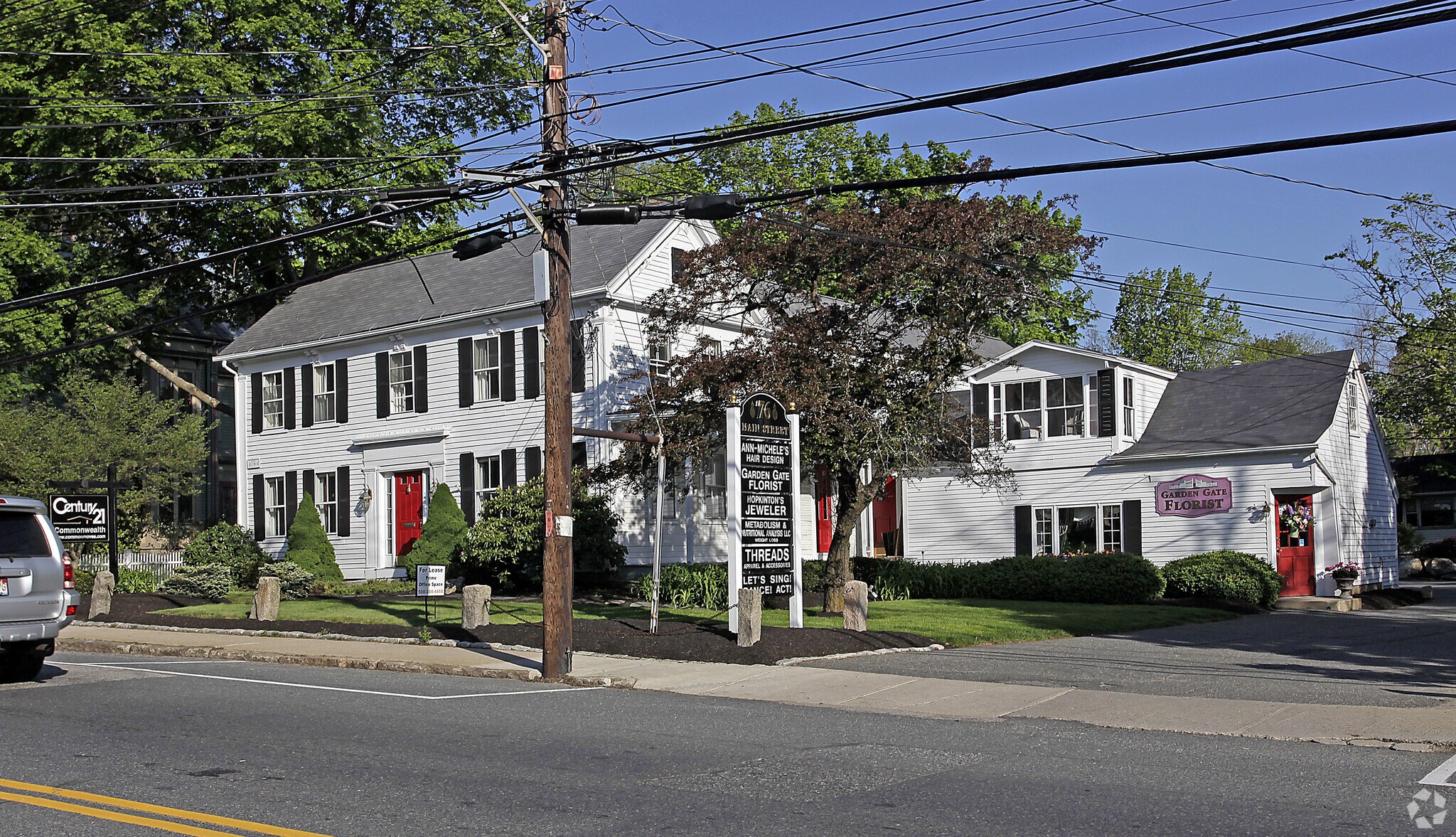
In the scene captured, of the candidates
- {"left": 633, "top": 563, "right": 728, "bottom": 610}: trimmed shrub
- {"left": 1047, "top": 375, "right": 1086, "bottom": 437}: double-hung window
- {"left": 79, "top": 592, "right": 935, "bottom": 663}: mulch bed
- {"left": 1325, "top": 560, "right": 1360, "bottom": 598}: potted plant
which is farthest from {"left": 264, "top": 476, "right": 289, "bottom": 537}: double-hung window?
{"left": 1325, "top": 560, "right": 1360, "bottom": 598}: potted plant

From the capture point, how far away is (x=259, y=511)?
120ft

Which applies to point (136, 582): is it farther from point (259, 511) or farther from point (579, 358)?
point (579, 358)

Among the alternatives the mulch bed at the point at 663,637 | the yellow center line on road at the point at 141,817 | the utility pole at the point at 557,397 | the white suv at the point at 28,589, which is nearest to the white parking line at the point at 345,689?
the utility pole at the point at 557,397

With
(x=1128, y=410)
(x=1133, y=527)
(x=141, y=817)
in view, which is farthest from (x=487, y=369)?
(x=141, y=817)

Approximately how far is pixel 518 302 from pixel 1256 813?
2454cm

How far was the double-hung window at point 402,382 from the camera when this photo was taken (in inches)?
1309

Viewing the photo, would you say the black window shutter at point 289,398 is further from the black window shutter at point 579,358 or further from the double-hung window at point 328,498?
the black window shutter at point 579,358

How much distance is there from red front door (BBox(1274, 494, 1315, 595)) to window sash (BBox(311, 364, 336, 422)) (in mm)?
24362

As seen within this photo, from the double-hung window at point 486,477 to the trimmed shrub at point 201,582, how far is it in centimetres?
608

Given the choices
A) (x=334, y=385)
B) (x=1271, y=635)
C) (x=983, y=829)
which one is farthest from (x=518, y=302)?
(x=983, y=829)

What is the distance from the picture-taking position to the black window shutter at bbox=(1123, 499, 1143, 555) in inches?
1177

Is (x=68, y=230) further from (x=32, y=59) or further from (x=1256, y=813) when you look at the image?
(x=1256, y=813)

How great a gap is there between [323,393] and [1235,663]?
86.5 feet

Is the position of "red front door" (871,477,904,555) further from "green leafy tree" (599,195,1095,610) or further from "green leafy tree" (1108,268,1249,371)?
"green leafy tree" (1108,268,1249,371)
